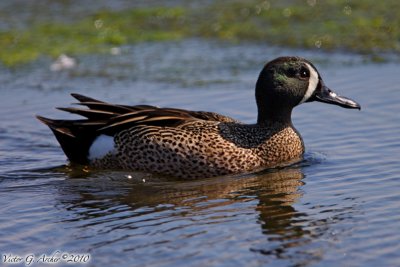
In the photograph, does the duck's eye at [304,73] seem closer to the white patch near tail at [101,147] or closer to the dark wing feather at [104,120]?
the dark wing feather at [104,120]

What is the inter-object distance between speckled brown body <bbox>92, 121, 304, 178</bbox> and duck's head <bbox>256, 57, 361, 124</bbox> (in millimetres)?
163

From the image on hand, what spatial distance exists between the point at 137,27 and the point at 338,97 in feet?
18.7

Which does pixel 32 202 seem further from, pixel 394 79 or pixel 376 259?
pixel 394 79

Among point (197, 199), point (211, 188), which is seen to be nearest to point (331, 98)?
point (211, 188)

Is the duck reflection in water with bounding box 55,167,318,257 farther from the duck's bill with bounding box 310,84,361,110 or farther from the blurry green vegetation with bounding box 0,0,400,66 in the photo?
the blurry green vegetation with bounding box 0,0,400,66

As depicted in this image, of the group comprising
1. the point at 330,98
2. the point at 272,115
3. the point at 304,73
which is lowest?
the point at 272,115

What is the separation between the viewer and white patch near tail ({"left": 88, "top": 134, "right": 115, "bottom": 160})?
827cm

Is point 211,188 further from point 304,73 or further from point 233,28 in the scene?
point 233,28

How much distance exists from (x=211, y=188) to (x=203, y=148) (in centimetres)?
53

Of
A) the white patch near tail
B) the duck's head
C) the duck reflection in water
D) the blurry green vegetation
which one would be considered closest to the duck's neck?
the duck's head

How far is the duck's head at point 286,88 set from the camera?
8.26 m

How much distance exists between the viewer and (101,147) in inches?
328

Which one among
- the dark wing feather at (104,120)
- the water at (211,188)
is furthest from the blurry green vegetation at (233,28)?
the dark wing feather at (104,120)

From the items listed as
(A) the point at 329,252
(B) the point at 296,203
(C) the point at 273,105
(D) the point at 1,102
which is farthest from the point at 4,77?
(A) the point at 329,252
